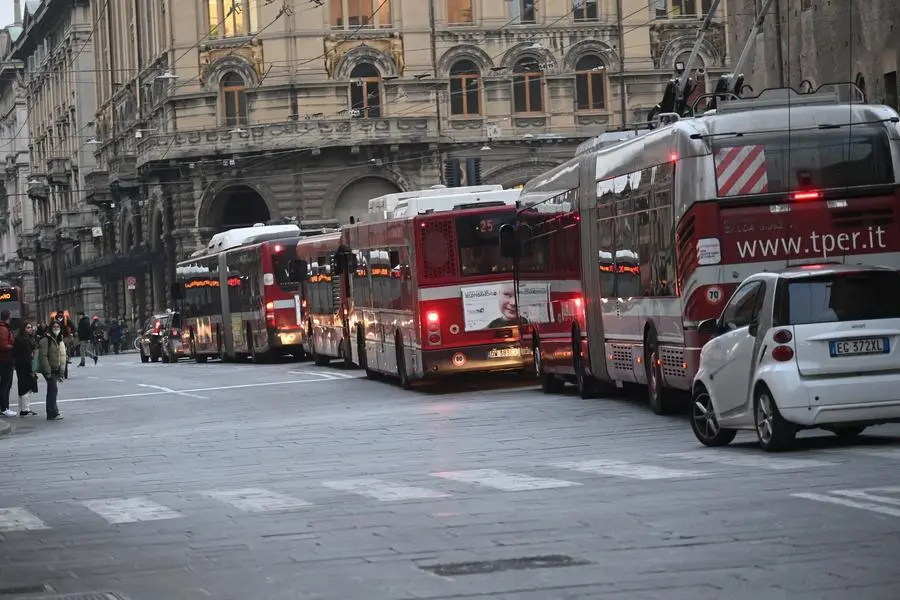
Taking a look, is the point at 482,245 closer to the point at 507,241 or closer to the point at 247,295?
the point at 507,241

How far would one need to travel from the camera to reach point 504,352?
97.7 ft

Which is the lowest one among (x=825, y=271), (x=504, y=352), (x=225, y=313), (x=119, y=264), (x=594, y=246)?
(x=504, y=352)

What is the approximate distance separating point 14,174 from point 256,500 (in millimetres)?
130290

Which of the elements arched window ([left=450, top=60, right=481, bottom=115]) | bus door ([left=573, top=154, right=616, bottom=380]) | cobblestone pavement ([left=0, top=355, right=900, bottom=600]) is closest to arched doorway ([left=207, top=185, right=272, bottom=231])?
arched window ([left=450, top=60, right=481, bottom=115])

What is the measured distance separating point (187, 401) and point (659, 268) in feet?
44.3

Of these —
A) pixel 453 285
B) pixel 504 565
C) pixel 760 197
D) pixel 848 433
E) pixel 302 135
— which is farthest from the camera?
pixel 302 135

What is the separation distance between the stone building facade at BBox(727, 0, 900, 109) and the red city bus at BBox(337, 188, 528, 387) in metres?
7.04

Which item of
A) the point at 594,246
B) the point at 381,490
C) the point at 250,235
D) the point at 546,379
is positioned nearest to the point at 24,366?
the point at 546,379

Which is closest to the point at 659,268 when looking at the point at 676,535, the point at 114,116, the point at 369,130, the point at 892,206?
the point at 892,206

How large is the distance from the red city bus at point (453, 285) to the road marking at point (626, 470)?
12633mm

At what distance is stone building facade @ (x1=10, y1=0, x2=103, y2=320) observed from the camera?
4141 inches

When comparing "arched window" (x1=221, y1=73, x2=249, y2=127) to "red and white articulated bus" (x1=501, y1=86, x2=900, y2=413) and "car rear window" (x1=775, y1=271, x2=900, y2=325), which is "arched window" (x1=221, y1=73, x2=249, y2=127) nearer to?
"red and white articulated bus" (x1=501, y1=86, x2=900, y2=413)

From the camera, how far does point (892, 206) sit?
19.7m

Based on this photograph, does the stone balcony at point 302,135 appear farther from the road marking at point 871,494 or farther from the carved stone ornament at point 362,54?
the road marking at point 871,494
